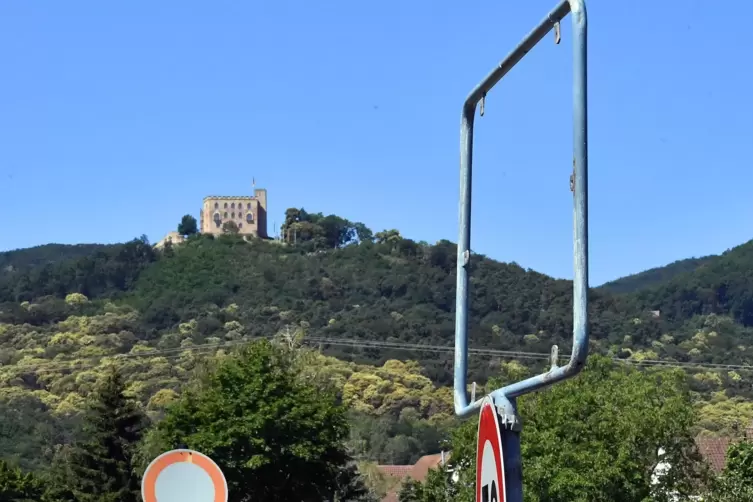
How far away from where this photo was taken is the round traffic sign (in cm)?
788

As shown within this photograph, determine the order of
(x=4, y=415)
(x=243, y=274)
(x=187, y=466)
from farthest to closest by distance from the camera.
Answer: (x=243, y=274), (x=4, y=415), (x=187, y=466)

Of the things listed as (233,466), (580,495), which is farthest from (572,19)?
(233,466)

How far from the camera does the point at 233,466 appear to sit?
38625 millimetres

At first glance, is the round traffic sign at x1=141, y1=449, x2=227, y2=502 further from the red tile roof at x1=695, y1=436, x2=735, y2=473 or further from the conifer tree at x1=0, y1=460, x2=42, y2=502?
the conifer tree at x1=0, y1=460, x2=42, y2=502

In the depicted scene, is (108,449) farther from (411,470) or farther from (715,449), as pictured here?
(411,470)

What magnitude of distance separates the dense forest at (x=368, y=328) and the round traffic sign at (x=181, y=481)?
350 feet

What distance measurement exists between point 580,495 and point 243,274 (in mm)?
166391

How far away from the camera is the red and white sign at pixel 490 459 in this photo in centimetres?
417

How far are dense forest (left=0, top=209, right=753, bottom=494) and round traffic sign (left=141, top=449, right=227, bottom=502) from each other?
350ft

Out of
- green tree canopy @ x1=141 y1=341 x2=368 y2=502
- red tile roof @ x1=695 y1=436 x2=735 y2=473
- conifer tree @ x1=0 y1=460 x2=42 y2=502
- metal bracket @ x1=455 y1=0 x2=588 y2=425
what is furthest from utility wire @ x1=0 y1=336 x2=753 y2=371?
metal bracket @ x1=455 y1=0 x2=588 y2=425

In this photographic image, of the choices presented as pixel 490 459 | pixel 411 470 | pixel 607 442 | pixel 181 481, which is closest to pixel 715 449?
pixel 607 442

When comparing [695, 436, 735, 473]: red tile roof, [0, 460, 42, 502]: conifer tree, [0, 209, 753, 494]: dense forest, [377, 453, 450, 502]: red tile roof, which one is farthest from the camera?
[0, 209, 753, 494]: dense forest

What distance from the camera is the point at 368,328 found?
178500 mm

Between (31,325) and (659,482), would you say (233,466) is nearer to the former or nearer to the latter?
(659,482)
